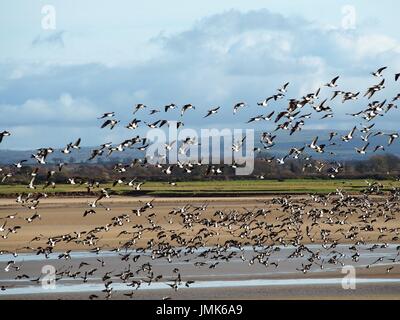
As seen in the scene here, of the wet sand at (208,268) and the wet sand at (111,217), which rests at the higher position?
the wet sand at (111,217)

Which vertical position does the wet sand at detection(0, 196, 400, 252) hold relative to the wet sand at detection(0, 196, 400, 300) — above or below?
above

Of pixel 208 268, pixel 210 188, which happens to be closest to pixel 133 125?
pixel 208 268

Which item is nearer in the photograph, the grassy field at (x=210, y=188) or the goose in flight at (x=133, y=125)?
the goose in flight at (x=133, y=125)

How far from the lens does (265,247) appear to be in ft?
133

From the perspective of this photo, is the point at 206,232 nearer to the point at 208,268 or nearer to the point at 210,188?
the point at 208,268

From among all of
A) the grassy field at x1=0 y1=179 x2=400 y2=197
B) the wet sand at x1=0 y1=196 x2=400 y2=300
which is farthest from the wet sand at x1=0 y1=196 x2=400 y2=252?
the grassy field at x1=0 y1=179 x2=400 y2=197

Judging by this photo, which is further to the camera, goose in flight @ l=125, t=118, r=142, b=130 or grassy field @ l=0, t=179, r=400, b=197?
grassy field @ l=0, t=179, r=400, b=197

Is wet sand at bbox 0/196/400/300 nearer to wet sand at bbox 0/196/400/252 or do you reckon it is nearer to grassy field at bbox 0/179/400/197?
wet sand at bbox 0/196/400/252

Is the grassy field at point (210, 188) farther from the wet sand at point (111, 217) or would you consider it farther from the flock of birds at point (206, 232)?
the flock of birds at point (206, 232)

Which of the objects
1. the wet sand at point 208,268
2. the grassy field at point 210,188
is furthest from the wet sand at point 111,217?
the grassy field at point 210,188

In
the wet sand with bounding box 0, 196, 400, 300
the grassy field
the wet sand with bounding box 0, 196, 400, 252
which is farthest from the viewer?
the grassy field
